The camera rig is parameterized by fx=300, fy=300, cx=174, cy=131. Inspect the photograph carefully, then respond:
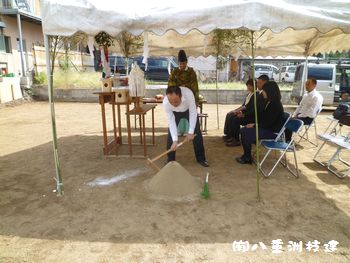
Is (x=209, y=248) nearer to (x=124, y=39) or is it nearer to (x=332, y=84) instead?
(x=124, y=39)

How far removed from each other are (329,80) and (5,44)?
14141 millimetres

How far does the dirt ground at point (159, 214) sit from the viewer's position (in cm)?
259

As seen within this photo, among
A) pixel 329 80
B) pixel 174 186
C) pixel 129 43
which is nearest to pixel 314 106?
pixel 174 186

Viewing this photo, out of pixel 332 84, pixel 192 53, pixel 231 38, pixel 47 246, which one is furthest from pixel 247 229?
pixel 332 84

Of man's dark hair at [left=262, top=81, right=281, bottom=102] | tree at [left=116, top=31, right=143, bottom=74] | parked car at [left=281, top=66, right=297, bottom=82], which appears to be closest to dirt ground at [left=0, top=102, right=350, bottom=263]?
man's dark hair at [left=262, top=81, right=281, bottom=102]

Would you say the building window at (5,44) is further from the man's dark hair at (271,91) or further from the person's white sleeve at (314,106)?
the person's white sleeve at (314,106)

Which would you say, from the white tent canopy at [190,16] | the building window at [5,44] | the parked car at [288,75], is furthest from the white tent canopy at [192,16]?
the parked car at [288,75]

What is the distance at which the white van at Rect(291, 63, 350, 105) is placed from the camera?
1079 centimetres

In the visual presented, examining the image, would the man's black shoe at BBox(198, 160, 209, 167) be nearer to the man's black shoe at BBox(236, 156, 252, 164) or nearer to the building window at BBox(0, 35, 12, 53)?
the man's black shoe at BBox(236, 156, 252, 164)

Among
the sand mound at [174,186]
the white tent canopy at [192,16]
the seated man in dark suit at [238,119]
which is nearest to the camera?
the white tent canopy at [192,16]

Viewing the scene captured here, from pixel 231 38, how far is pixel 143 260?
462cm

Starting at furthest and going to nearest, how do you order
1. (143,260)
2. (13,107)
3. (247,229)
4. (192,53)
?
(13,107)
(192,53)
(247,229)
(143,260)

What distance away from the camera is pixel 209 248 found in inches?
104

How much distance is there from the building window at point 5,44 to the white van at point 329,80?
1281 cm
